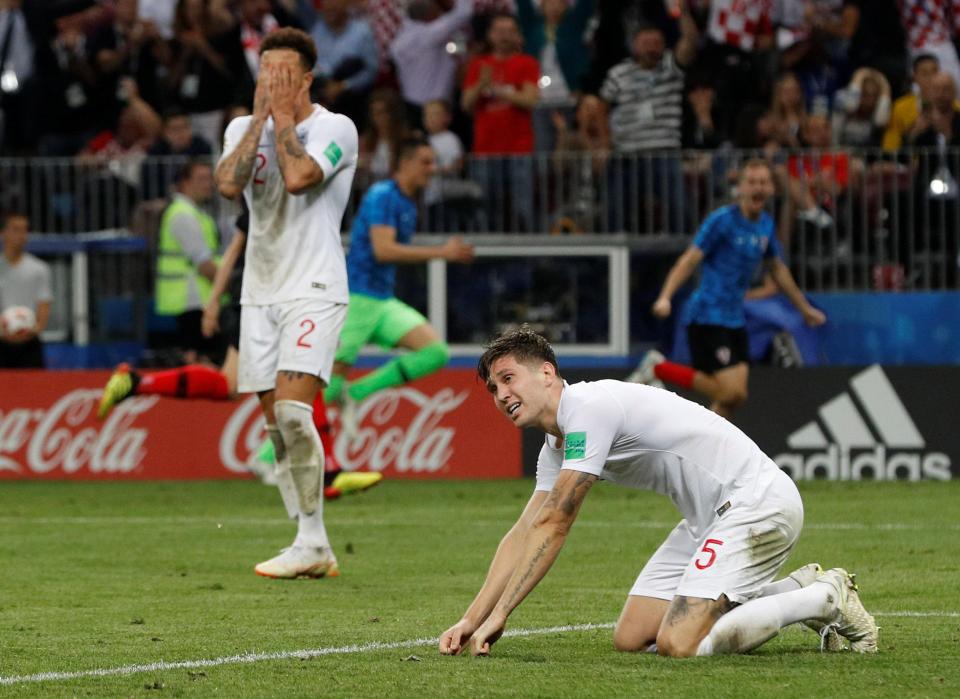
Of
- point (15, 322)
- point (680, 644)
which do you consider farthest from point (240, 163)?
point (15, 322)

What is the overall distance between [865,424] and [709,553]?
29.8 feet

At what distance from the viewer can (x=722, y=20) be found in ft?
61.0

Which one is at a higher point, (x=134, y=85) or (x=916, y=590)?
(x=134, y=85)

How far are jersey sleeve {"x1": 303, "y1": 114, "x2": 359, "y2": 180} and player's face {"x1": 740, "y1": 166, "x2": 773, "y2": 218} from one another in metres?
5.21

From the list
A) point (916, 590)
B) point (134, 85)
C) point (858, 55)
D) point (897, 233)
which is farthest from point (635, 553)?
point (134, 85)

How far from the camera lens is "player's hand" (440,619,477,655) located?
21.9 feet

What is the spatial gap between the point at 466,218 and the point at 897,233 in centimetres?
378

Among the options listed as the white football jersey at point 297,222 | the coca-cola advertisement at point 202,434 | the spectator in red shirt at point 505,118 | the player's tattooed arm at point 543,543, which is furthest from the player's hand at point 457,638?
the spectator in red shirt at point 505,118

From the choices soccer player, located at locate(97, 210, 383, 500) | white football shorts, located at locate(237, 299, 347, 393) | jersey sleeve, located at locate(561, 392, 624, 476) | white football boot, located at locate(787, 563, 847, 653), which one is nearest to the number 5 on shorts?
white football boot, located at locate(787, 563, 847, 653)

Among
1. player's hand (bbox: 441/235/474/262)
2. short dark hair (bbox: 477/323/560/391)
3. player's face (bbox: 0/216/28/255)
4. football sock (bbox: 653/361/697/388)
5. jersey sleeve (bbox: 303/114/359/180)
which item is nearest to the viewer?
short dark hair (bbox: 477/323/560/391)

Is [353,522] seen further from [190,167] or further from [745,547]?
[745,547]

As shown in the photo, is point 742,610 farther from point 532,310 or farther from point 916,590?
point 532,310

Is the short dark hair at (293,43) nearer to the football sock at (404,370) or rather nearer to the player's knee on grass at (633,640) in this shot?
the player's knee on grass at (633,640)

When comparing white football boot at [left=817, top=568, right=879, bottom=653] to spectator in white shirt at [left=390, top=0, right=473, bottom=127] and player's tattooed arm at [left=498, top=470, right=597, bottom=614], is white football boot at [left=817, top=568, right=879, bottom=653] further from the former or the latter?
spectator in white shirt at [left=390, top=0, right=473, bottom=127]
